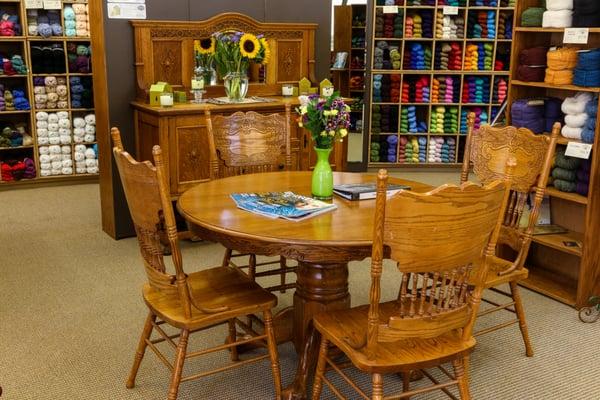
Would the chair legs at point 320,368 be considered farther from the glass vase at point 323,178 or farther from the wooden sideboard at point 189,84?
the wooden sideboard at point 189,84

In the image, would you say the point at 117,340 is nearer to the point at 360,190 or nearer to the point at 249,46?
the point at 360,190

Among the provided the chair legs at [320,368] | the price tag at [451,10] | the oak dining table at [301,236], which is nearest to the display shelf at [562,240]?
the oak dining table at [301,236]

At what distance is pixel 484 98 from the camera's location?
6.89 m

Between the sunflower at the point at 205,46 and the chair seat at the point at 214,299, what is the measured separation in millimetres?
2377

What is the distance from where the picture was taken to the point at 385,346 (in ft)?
7.01

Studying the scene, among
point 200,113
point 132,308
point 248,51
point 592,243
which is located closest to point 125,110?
point 200,113

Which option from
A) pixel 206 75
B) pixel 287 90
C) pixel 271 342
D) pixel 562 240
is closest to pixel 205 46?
pixel 206 75

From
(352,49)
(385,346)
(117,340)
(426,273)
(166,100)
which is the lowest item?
(117,340)

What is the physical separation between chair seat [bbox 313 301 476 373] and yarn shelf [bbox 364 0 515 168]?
14.8 ft

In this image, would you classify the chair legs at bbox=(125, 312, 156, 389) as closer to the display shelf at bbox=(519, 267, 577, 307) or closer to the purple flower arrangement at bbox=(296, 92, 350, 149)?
the purple flower arrangement at bbox=(296, 92, 350, 149)

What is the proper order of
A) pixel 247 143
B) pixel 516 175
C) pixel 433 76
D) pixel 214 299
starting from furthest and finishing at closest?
pixel 433 76 → pixel 247 143 → pixel 516 175 → pixel 214 299

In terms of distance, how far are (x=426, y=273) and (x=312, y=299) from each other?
0.78 metres

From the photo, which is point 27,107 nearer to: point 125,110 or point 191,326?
point 125,110

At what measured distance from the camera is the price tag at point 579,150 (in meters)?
3.46
